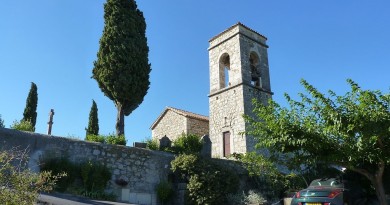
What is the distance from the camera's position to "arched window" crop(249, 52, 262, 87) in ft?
72.5

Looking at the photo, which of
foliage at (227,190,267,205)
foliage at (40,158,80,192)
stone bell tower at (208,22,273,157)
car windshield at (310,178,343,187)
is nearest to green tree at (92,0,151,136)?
foliage at (40,158,80,192)

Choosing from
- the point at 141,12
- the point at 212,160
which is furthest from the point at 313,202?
the point at 141,12

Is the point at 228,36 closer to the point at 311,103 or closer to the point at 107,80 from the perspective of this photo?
the point at 107,80

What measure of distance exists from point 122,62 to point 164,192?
20.3ft

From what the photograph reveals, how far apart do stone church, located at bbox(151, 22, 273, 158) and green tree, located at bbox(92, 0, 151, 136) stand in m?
6.61

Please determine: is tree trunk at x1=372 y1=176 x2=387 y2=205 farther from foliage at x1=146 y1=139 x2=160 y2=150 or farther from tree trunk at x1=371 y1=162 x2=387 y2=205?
foliage at x1=146 y1=139 x2=160 y2=150

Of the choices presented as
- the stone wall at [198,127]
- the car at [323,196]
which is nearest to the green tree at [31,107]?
the stone wall at [198,127]

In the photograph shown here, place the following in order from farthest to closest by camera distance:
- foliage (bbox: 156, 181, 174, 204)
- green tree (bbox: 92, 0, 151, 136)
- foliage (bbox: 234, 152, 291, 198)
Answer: green tree (bbox: 92, 0, 151, 136), foliage (bbox: 234, 152, 291, 198), foliage (bbox: 156, 181, 174, 204)

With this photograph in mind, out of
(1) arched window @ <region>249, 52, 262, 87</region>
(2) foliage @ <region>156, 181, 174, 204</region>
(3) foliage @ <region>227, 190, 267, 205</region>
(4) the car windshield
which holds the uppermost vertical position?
(1) arched window @ <region>249, 52, 262, 87</region>

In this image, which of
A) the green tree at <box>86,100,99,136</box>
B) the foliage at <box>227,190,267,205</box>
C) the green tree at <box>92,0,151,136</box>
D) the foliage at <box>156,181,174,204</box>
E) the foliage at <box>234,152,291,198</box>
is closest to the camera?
the foliage at <box>156,181,174,204</box>

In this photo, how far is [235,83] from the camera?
21.0 meters

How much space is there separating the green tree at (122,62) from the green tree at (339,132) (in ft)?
21.7

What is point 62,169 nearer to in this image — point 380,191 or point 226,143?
point 380,191

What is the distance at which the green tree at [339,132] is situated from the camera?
8.89m
